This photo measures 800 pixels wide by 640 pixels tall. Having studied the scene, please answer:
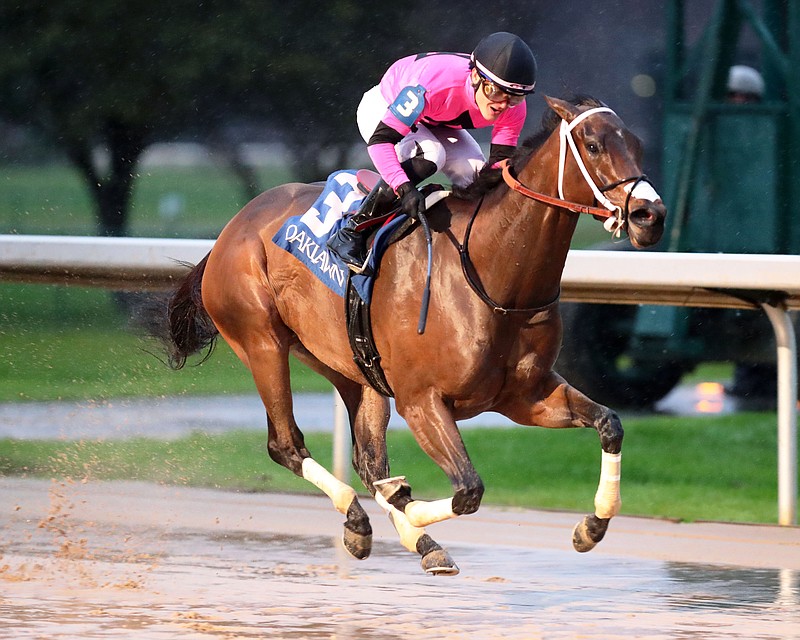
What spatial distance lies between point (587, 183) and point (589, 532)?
1.12 meters

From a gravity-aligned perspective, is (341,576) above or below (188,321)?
below

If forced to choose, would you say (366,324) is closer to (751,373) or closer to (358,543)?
(358,543)

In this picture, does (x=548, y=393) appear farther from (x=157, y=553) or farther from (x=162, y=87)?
(x=162, y=87)

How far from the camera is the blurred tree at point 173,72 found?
1505 centimetres

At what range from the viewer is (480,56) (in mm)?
4590

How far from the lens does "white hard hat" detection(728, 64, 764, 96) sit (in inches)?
398

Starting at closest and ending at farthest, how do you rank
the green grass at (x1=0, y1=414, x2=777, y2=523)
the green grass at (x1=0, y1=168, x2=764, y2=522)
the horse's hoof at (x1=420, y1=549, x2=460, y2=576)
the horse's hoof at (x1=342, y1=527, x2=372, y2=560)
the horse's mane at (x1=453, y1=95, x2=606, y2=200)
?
the horse's mane at (x1=453, y1=95, x2=606, y2=200), the horse's hoof at (x1=420, y1=549, x2=460, y2=576), the horse's hoof at (x1=342, y1=527, x2=372, y2=560), the green grass at (x1=0, y1=414, x2=777, y2=523), the green grass at (x1=0, y1=168, x2=764, y2=522)

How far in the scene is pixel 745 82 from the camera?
10188 millimetres

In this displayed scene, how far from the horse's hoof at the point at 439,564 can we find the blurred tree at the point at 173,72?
10.3 meters

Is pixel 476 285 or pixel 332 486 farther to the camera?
pixel 332 486

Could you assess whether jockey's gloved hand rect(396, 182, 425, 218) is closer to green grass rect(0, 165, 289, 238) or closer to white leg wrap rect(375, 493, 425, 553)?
white leg wrap rect(375, 493, 425, 553)

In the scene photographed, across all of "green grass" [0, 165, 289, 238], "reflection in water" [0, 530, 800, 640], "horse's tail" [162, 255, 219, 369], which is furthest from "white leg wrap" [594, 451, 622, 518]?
"green grass" [0, 165, 289, 238]

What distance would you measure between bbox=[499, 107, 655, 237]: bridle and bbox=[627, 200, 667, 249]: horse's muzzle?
0.04 m

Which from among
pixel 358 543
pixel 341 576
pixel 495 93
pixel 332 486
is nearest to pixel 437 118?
pixel 495 93
